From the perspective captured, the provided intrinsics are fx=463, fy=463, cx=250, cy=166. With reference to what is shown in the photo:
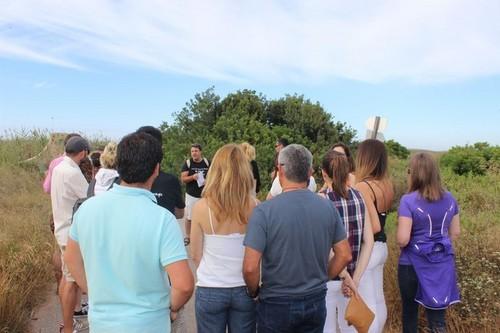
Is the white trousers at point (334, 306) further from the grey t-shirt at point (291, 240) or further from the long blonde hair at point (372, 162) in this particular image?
the long blonde hair at point (372, 162)

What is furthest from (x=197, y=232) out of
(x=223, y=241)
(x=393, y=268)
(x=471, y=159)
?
(x=471, y=159)

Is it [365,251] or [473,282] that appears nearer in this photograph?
[365,251]

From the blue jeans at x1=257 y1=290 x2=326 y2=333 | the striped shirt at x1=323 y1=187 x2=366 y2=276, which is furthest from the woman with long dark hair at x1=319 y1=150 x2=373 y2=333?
the blue jeans at x1=257 y1=290 x2=326 y2=333

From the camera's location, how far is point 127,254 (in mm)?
2205

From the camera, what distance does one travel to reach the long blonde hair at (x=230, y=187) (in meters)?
2.93

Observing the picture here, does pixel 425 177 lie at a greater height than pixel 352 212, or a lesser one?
greater

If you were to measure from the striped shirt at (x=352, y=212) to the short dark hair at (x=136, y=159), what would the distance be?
5.41 feet

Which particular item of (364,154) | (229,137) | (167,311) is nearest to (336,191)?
(364,154)

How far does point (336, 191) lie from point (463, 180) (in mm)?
10674

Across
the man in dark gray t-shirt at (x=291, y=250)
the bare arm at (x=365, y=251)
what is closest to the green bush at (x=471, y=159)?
the bare arm at (x=365, y=251)

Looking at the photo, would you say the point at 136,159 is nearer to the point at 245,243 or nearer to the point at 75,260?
the point at 75,260

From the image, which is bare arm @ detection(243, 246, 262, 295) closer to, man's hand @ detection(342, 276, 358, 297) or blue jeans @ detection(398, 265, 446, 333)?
man's hand @ detection(342, 276, 358, 297)

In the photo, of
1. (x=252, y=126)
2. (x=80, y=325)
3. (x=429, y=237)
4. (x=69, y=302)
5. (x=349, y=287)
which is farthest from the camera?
(x=252, y=126)

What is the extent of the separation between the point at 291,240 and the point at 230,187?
51cm
